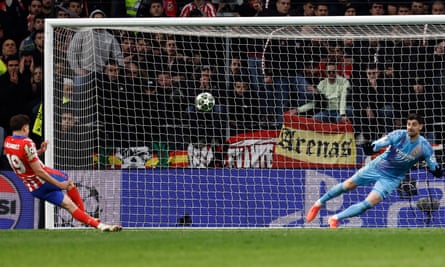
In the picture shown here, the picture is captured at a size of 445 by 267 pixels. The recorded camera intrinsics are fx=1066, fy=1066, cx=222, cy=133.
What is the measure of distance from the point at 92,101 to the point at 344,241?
6513mm

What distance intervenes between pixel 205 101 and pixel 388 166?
339 cm

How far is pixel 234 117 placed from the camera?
59.9 ft

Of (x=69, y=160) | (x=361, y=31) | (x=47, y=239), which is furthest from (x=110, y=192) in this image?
(x=361, y=31)

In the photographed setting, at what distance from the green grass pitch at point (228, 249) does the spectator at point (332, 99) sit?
11.3 ft

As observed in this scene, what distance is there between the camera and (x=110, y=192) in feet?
58.3

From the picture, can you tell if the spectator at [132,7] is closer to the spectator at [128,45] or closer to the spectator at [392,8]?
the spectator at [128,45]

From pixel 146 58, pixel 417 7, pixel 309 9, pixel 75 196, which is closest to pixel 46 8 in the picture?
pixel 146 58

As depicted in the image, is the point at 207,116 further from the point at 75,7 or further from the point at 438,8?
the point at 438,8

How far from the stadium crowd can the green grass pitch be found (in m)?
3.53

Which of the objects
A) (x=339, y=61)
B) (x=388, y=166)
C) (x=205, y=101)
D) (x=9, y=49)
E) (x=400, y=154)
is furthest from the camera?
(x=9, y=49)

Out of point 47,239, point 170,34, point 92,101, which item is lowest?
point 47,239

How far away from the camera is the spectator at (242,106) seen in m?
18.2

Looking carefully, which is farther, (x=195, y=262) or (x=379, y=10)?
(x=379, y=10)

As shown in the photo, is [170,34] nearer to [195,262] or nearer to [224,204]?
[224,204]
